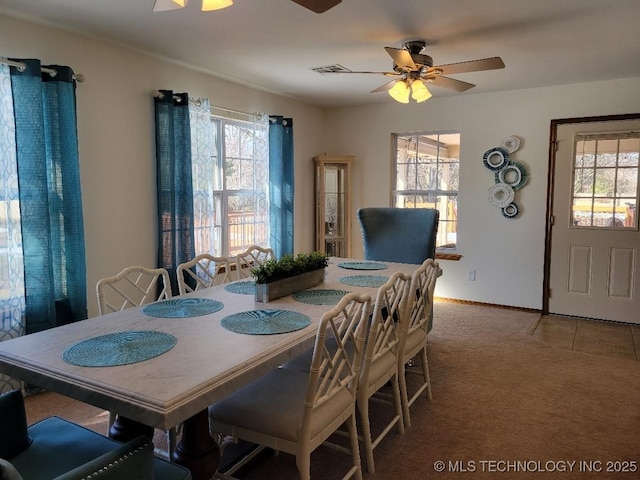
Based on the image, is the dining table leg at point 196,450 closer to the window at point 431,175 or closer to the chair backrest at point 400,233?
the chair backrest at point 400,233

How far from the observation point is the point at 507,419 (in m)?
2.65

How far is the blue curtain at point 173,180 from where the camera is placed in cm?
365

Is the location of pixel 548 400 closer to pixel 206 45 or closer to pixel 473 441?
pixel 473 441

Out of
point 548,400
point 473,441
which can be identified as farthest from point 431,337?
point 473,441

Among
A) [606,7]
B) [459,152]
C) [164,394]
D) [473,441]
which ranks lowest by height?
[473,441]

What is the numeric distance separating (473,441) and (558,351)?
1742 mm

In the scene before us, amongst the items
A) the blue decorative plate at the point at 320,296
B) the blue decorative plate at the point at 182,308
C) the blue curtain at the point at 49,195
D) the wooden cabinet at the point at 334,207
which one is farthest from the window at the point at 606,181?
the blue curtain at the point at 49,195

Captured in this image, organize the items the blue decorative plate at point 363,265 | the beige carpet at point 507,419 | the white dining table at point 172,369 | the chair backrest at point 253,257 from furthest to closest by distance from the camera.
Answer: the blue decorative plate at point 363,265, the chair backrest at point 253,257, the beige carpet at point 507,419, the white dining table at point 172,369

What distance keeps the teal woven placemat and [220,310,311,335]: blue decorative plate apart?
10.6 inches

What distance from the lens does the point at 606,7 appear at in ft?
8.52

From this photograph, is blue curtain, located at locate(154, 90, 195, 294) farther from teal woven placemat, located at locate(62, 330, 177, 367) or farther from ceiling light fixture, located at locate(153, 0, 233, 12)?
teal woven placemat, located at locate(62, 330, 177, 367)

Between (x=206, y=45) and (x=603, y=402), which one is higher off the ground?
(x=206, y=45)

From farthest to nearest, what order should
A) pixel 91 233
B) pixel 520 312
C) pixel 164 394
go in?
1. pixel 520 312
2. pixel 91 233
3. pixel 164 394

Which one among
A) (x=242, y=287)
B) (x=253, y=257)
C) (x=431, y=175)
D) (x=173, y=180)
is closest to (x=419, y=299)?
(x=242, y=287)
